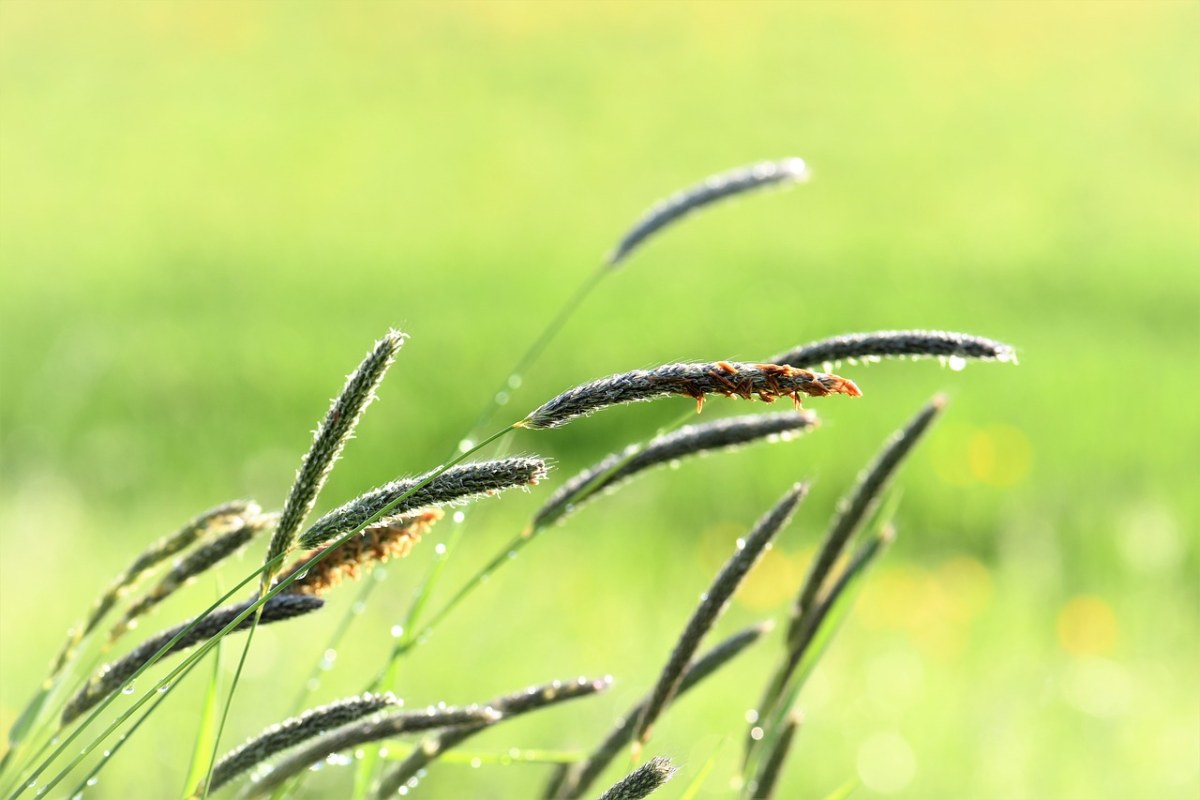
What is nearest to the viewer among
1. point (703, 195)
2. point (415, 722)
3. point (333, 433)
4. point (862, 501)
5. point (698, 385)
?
point (698, 385)

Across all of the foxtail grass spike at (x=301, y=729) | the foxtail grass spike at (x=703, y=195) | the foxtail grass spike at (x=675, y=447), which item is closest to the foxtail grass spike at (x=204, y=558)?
the foxtail grass spike at (x=301, y=729)

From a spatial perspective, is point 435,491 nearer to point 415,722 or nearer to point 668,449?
point 415,722

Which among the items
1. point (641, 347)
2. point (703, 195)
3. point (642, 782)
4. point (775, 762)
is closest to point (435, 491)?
point (642, 782)

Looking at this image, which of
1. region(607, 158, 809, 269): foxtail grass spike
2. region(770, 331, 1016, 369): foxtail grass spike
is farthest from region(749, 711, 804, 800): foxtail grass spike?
region(607, 158, 809, 269): foxtail grass spike

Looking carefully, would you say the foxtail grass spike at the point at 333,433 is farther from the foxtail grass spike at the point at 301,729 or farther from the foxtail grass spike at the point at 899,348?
the foxtail grass spike at the point at 899,348

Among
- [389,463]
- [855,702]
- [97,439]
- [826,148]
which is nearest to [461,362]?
[389,463]

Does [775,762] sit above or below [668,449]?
below
